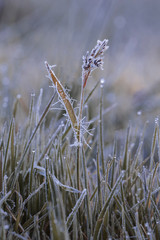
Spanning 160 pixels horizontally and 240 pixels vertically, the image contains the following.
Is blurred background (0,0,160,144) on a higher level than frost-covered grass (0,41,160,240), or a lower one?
higher

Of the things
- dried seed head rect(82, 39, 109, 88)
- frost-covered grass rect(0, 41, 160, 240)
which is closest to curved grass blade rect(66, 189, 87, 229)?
frost-covered grass rect(0, 41, 160, 240)

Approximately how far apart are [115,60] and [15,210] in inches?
61.9

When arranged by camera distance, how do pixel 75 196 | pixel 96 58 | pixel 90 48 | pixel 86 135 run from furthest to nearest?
pixel 90 48, pixel 86 135, pixel 75 196, pixel 96 58

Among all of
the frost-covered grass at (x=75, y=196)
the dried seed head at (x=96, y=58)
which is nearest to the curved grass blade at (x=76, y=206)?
the frost-covered grass at (x=75, y=196)

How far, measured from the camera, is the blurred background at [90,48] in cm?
128

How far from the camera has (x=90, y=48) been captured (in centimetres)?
134

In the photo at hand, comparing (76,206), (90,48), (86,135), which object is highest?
(90,48)

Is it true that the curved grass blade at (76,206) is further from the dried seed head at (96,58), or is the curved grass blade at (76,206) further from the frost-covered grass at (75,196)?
the dried seed head at (96,58)

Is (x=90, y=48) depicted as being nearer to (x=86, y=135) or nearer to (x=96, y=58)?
(x=86, y=135)

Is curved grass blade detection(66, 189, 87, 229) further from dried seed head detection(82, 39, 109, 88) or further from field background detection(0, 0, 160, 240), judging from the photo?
dried seed head detection(82, 39, 109, 88)

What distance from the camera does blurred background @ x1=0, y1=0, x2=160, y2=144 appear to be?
128 centimetres

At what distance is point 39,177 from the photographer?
1.88 feet

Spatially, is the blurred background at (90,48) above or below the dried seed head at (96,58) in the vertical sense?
above

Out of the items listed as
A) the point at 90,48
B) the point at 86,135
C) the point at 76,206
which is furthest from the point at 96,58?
the point at 90,48
